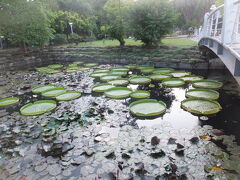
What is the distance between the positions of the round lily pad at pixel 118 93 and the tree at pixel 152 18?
549cm

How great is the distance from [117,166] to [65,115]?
2.13 metres

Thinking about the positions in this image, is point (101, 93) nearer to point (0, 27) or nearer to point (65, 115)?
point (65, 115)

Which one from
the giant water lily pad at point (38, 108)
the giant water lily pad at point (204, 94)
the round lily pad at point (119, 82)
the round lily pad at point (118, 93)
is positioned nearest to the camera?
the giant water lily pad at point (38, 108)

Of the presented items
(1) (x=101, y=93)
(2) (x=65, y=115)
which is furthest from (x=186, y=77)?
(2) (x=65, y=115)

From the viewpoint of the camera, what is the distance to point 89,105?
470 cm

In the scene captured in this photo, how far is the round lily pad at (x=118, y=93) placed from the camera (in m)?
5.00

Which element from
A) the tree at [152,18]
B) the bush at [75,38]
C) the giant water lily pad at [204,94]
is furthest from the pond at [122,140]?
the bush at [75,38]

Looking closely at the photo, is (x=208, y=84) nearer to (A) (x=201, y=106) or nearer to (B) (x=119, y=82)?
(A) (x=201, y=106)

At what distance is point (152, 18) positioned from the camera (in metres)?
9.38

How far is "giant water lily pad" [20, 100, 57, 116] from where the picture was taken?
4336 mm

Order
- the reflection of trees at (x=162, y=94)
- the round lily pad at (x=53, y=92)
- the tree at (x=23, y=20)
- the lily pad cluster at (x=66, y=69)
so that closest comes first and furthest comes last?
the reflection of trees at (x=162, y=94)
the round lily pad at (x=53, y=92)
the lily pad cluster at (x=66, y=69)
the tree at (x=23, y=20)

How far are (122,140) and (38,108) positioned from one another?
2743mm

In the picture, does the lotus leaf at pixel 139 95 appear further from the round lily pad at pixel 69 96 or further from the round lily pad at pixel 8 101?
the round lily pad at pixel 8 101

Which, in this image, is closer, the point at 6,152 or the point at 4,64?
the point at 6,152
